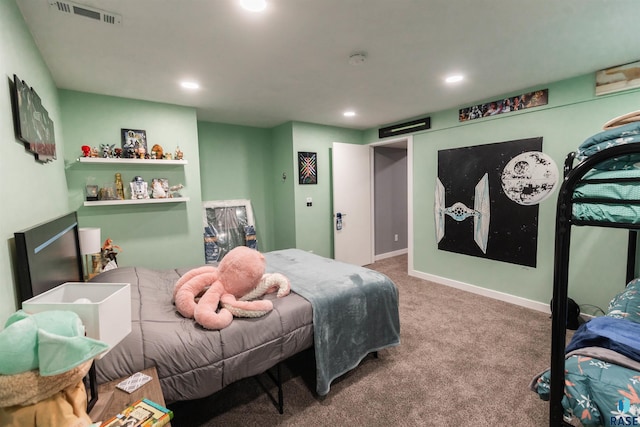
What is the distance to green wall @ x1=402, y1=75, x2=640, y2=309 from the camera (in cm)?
265

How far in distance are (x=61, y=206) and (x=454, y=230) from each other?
13.8 feet

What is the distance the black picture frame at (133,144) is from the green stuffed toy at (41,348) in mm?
2686

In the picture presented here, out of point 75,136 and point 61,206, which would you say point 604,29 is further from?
point 75,136

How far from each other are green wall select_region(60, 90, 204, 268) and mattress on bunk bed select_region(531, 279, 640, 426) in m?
3.46

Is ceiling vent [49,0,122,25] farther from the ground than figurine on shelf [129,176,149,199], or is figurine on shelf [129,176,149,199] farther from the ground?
ceiling vent [49,0,122,25]

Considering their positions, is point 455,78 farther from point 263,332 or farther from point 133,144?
point 133,144

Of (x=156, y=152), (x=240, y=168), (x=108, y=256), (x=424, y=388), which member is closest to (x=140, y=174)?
(x=156, y=152)

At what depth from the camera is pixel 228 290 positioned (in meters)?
1.83

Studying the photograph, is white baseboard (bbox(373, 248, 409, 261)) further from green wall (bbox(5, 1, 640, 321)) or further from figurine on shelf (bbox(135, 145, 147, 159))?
figurine on shelf (bbox(135, 145, 147, 159))

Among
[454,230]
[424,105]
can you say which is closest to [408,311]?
[454,230]

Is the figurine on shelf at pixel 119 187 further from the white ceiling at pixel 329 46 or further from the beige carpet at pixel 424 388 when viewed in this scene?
the beige carpet at pixel 424 388

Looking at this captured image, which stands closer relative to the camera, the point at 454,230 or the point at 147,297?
the point at 147,297

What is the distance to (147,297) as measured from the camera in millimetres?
1881

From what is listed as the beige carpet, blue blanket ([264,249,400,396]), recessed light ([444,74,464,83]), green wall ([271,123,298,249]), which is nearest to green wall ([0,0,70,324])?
the beige carpet
